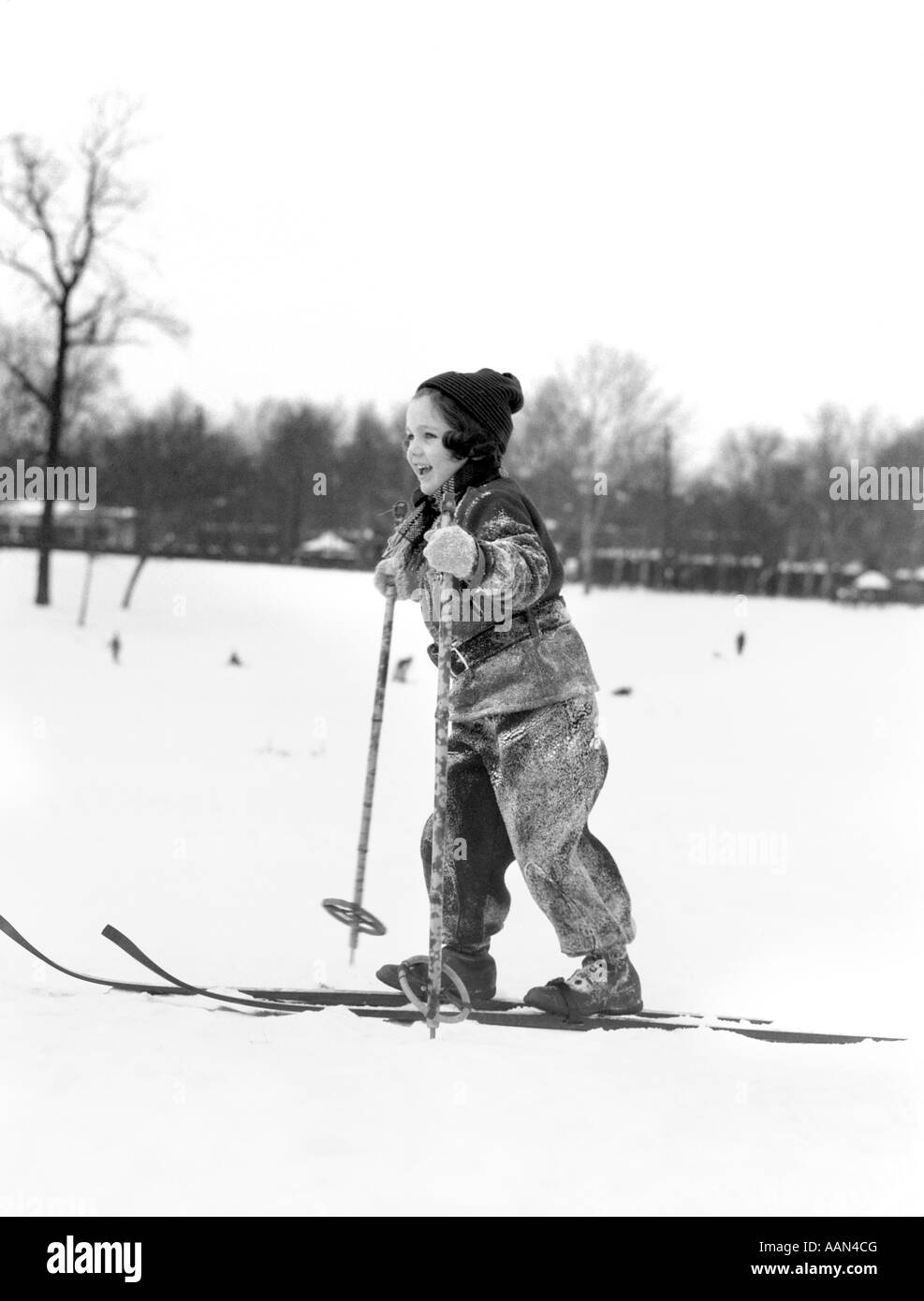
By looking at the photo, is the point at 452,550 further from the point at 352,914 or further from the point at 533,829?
the point at 352,914

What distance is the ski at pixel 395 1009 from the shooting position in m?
2.87

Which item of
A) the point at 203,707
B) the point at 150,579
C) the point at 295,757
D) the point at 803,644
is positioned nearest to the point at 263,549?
the point at 150,579

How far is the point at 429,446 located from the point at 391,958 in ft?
5.84

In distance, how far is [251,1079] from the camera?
7.61 feet

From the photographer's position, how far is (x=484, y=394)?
9.46ft

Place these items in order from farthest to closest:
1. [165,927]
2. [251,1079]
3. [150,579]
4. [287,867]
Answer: [150,579] < [287,867] < [165,927] < [251,1079]

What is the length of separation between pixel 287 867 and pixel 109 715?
622cm

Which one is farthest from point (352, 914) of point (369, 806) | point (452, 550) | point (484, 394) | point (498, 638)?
point (484, 394)

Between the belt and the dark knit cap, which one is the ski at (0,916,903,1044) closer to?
the belt

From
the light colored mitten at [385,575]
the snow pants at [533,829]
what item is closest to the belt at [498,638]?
the snow pants at [533,829]

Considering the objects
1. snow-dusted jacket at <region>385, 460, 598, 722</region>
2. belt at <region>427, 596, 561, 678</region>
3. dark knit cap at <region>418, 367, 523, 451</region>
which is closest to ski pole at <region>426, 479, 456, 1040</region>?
snow-dusted jacket at <region>385, 460, 598, 722</region>

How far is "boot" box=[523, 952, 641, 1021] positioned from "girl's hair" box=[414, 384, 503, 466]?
1.36 m

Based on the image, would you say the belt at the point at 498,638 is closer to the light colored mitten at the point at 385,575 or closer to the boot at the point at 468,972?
the light colored mitten at the point at 385,575

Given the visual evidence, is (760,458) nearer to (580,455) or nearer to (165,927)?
(580,455)
